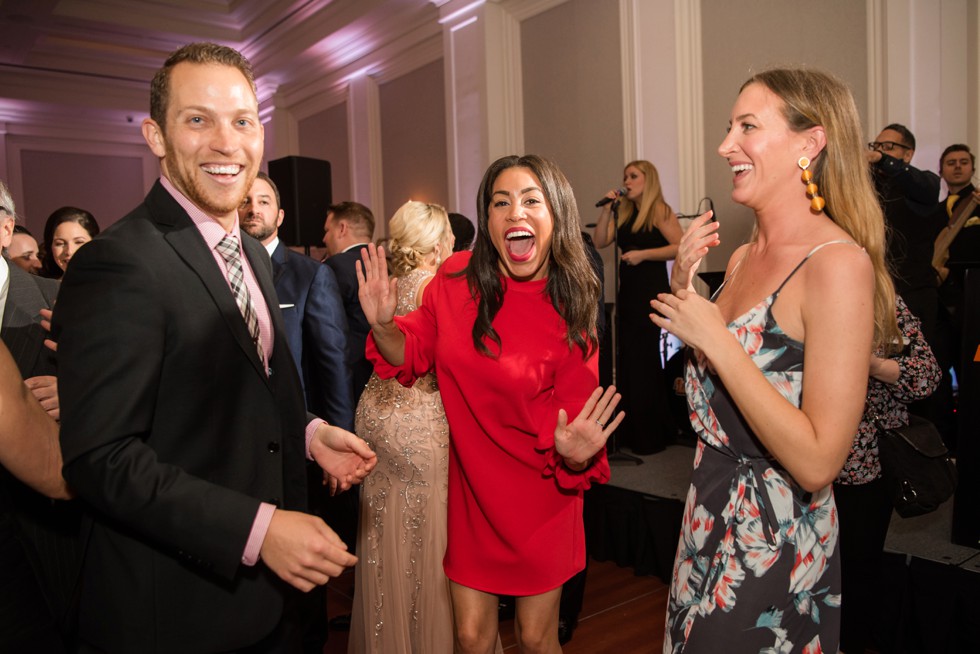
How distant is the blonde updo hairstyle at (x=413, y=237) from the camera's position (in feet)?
10.2

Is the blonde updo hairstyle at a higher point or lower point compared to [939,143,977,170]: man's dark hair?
lower

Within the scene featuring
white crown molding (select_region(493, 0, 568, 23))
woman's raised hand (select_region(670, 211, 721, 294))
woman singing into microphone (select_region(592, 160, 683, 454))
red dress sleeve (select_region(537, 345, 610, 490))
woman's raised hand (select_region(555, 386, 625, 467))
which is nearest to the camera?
woman's raised hand (select_region(670, 211, 721, 294))

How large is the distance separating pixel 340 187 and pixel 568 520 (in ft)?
29.2

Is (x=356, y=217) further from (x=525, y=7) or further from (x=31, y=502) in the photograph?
(x=525, y=7)

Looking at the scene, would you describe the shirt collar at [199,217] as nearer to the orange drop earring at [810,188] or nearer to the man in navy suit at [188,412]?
the man in navy suit at [188,412]

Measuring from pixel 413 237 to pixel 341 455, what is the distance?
1679 millimetres

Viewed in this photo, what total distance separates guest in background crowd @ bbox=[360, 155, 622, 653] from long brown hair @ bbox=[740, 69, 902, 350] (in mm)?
703

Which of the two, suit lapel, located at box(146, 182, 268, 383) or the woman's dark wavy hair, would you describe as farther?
the woman's dark wavy hair

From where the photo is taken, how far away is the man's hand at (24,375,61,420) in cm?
164

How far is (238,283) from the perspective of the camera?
4.43 feet

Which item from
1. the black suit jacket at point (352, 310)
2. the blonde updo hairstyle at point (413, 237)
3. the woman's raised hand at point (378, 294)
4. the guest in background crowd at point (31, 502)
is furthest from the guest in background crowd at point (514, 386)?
the black suit jacket at point (352, 310)

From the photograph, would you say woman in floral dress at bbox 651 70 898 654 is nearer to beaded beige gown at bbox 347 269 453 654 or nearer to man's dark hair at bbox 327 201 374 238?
beaded beige gown at bbox 347 269 453 654

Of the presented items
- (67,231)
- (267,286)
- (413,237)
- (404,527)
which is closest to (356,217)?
(413,237)

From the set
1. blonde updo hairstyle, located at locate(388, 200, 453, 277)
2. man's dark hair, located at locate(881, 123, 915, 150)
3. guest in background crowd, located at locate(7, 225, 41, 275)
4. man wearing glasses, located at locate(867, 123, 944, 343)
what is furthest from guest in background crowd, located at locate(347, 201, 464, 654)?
guest in background crowd, located at locate(7, 225, 41, 275)
